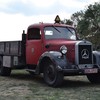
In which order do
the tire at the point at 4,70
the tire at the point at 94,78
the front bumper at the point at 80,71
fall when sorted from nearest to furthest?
the front bumper at the point at 80,71 < the tire at the point at 94,78 < the tire at the point at 4,70

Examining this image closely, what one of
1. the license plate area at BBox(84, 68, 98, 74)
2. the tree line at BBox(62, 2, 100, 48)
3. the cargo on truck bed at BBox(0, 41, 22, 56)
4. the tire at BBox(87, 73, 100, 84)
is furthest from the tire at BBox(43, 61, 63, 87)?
the tree line at BBox(62, 2, 100, 48)

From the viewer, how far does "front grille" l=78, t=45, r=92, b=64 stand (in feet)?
40.1

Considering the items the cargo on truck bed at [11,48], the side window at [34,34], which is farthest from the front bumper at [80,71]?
the cargo on truck bed at [11,48]

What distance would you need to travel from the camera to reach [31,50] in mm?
14055

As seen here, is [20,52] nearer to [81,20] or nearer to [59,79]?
[59,79]

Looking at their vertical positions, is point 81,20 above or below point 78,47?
above

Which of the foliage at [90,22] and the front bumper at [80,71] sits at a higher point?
the foliage at [90,22]

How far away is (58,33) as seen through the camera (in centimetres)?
1369

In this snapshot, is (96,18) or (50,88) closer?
(50,88)

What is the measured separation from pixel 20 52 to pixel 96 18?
135 feet

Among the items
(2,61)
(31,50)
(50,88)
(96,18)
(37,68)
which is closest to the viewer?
(50,88)

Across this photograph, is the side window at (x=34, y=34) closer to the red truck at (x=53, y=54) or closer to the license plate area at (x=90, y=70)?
the red truck at (x=53, y=54)

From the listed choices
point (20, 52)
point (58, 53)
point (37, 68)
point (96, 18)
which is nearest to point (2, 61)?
point (20, 52)

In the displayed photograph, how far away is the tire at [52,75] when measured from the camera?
11.9m
